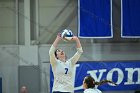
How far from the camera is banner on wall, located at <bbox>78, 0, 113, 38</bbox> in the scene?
923 cm

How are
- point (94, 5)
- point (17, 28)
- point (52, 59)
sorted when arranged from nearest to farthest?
point (52, 59)
point (94, 5)
point (17, 28)

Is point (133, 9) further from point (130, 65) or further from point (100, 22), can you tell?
point (130, 65)

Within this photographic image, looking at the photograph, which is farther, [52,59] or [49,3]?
[49,3]

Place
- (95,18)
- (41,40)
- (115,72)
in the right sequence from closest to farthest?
(95,18) < (115,72) < (41,40)

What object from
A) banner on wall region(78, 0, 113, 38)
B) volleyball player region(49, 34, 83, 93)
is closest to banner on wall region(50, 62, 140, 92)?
banner on wall region(78, 0, 113, 38)

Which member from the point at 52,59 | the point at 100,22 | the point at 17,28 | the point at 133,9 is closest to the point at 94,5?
the point at 100,22

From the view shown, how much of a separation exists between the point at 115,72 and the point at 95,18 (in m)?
1.74

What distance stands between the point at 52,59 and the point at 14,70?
595 centimetres

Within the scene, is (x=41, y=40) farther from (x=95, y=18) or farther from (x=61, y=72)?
(x=61, y=72)

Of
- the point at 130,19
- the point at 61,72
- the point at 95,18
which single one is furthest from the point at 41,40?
the point at 61,72

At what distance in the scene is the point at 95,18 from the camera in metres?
9.35

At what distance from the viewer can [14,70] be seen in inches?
388

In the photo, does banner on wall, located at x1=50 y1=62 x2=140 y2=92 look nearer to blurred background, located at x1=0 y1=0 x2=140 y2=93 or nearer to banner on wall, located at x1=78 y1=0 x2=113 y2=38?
blurred background, located at x1=0 y1=0 x2=140 y2=93

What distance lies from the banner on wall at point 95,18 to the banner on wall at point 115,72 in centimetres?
95
